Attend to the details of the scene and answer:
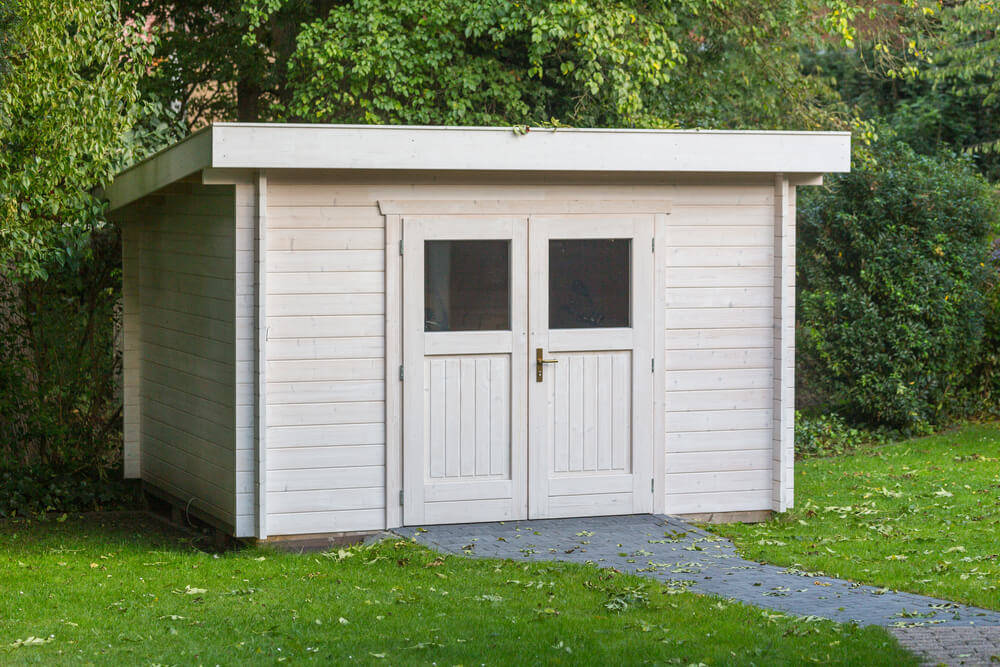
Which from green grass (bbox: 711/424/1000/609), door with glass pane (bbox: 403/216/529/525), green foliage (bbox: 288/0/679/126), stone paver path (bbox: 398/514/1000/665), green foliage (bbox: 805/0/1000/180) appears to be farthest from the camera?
green foliage (bbox: 805/0/1000/180)

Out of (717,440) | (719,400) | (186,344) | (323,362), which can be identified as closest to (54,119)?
(186,344)

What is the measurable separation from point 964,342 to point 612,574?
24.3 ft

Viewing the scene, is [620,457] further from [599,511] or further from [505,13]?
[505,13]

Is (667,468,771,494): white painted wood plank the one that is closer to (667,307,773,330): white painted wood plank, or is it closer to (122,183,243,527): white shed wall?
(667,307,773,330): white painted wood plank

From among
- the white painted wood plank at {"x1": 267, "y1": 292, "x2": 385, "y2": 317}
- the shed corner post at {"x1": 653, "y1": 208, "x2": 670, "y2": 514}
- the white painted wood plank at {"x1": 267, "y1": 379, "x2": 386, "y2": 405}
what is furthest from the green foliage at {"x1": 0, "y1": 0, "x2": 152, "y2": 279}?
the shed corner post at {"x1": 653, "y1": 208, "x2": 670, "y2": 514}

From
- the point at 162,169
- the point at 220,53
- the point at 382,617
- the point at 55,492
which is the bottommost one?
the point at 55,492

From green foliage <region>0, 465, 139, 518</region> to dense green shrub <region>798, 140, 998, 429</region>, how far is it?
271 inches

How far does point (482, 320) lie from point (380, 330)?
2.08ft

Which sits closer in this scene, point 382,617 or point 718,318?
point 382,617

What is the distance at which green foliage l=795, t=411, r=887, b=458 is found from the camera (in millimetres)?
12750

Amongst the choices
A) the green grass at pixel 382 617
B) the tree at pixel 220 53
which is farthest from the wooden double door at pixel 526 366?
the tree at pixel 220 53

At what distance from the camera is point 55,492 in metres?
10.5

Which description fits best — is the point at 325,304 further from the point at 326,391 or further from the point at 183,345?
the point at 183,345

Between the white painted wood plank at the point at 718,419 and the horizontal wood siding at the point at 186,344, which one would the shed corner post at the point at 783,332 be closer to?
the white painted wood plank at the point at 718,419
